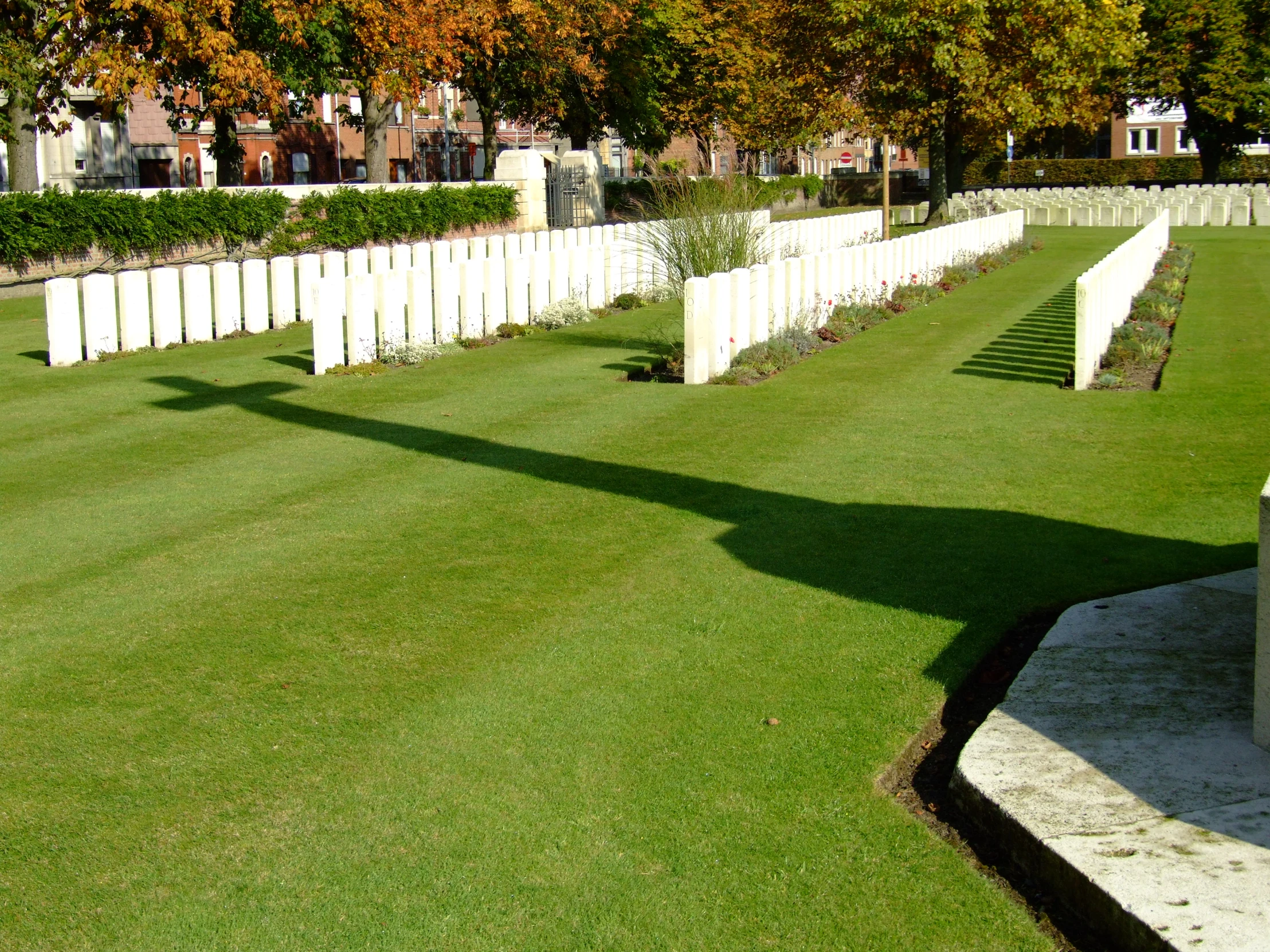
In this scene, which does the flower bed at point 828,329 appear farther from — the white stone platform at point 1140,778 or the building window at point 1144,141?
the building window at point 1144,141

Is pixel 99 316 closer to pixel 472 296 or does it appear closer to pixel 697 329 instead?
pixel 472 296

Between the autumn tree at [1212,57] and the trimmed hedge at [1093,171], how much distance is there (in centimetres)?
914

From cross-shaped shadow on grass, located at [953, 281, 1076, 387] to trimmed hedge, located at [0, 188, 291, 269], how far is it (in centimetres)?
1259

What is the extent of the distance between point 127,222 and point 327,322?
407 inches

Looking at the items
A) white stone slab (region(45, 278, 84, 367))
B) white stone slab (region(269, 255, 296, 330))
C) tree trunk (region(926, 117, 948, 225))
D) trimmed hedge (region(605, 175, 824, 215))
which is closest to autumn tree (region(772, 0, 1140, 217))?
tree trunk (region(926, 117, 948, 225))

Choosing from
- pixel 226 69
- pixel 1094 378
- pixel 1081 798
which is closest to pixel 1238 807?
pixel 1081 798

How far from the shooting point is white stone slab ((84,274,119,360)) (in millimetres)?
11836

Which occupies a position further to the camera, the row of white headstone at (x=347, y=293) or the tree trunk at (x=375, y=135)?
the tree trunk at (x=375, y=135)

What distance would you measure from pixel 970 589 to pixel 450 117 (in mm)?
55505

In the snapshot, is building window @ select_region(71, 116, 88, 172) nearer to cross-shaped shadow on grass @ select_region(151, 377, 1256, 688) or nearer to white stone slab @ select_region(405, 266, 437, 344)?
white stone slab @ select_region(405, 266, 437, 344)

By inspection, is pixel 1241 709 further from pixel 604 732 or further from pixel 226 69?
pixel 226 69

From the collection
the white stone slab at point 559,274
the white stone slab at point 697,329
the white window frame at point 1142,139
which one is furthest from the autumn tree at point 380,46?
the white window frame at point 1142,139

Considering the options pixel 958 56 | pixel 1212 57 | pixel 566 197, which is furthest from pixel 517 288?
pixel 1212 57

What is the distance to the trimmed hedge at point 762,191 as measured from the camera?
3856 centimetres
